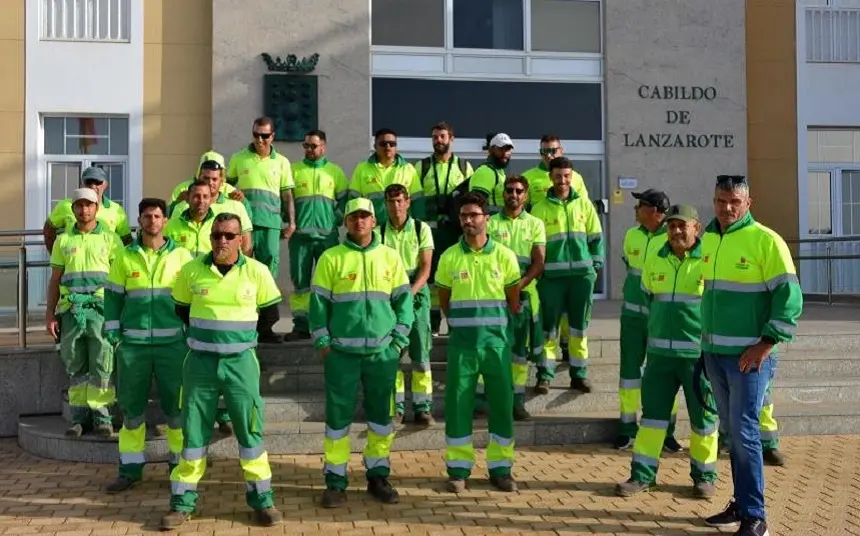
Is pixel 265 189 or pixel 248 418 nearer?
pixel 248 418

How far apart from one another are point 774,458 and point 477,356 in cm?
275

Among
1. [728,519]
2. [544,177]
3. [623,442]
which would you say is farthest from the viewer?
[544,177]

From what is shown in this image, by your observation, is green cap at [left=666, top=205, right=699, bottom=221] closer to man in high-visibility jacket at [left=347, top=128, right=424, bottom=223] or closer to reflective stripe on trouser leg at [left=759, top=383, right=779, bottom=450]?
reflective stripe on trouser leg at [left=759, top=383, right=779, bottom=450]

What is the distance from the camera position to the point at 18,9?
45.8 feet

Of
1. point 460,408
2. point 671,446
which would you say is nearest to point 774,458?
point 671,446

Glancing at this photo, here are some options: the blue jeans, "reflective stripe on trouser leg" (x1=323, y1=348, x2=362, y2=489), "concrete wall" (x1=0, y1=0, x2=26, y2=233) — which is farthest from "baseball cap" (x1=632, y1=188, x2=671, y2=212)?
"concrete wall" (x1=0, y1=0, x2=26, y2=233)

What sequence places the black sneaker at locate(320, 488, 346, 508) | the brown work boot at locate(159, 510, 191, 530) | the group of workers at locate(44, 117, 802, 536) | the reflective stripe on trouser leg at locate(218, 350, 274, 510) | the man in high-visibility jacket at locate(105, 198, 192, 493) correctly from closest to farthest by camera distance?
the group of workers at locate(44, 117, 802, 536) < the brown work boot at locate(159, 510, 191, 530) < the reflective stripe on trouser leg at locate(218, 350, 274, 510) < the black sneaker at locate(320, 488, 346, 508) < the man in high-visibility jacket at locate(105, 198, 192, 493)

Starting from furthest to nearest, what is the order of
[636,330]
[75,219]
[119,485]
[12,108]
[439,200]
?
[12,108] → [439,200] → [75,219] → [636,330] → [119,485]

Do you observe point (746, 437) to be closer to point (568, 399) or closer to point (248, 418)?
point (568, 399)

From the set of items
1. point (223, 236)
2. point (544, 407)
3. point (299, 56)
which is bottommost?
point (544, 407)

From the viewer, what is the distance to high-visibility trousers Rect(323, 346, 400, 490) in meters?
6.45

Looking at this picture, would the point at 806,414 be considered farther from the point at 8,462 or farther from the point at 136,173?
the point at 136,173

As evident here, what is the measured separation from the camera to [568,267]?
8.46 meters

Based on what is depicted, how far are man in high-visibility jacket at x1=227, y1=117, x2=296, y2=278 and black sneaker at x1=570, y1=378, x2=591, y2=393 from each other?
312 cm
